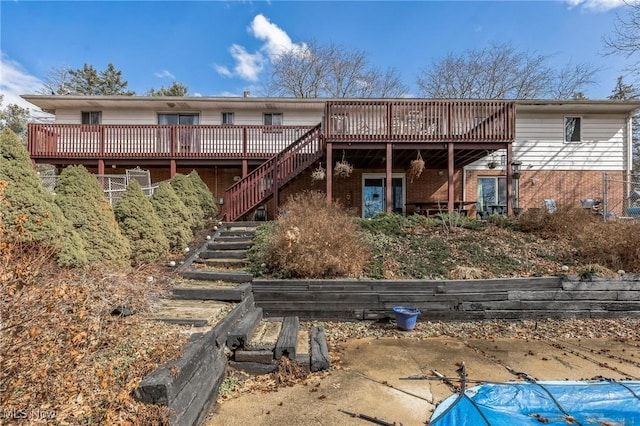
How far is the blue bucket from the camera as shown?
17.0ft

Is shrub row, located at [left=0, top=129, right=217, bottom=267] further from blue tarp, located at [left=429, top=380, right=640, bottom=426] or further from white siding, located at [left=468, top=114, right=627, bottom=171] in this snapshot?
white siding, located at [left=468, top=114, right=627, bottom=171]

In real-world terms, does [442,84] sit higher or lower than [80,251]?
higher

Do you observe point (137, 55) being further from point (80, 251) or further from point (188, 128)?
point (80, 251)

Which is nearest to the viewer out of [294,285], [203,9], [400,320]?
[400,320]

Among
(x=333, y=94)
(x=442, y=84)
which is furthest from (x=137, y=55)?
(x=442, y=84)

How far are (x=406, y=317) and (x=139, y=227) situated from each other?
5279mm

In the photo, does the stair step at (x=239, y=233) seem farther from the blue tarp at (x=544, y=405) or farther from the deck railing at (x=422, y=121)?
the blue tarp at (x=544, y=405)

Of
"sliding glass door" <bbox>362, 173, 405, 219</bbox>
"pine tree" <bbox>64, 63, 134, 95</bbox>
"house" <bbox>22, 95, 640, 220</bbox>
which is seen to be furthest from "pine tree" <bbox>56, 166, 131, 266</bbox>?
"pine tree" <bbox>64, 63, 134, 95</bbox>

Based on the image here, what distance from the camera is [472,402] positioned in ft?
9.96

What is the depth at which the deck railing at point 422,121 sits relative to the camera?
9828 mm

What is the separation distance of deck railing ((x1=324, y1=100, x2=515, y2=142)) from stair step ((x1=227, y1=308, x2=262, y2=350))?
6574 mm

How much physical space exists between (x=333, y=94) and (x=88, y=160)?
1775 centimetres

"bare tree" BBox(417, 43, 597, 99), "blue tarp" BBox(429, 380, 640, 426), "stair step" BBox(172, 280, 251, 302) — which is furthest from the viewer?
"bare tree" BBox(417, 43, 597, 99)

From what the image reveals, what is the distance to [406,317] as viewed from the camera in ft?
17.0
